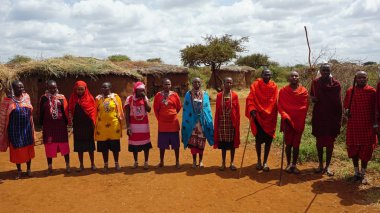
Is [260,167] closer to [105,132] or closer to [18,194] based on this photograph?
[105,132]

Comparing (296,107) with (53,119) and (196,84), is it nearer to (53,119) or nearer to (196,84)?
(196,84)

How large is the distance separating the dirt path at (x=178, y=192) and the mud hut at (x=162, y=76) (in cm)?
1090

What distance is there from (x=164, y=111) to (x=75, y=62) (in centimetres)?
619

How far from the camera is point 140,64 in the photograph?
18734 mm

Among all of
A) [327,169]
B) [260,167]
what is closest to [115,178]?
[260,167]

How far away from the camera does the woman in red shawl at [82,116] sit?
607 centimetres

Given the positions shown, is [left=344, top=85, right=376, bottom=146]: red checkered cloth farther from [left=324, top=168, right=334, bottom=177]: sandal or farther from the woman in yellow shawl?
the woman in yellow shawl

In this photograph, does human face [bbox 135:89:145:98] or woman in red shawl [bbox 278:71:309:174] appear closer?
woman in red shawl [bbox 278:71:309:174]

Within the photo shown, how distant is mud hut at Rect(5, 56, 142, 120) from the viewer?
34.0 feet

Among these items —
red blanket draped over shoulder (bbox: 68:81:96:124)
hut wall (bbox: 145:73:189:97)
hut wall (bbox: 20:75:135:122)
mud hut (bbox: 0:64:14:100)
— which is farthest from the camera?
hut wall (bbox: 145:73:189:97)

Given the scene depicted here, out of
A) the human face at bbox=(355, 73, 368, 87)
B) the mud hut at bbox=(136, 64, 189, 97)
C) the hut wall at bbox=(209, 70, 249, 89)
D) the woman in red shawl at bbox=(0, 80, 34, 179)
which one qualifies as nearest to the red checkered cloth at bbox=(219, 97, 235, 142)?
the human face at bbox=(355, 73, 368, 87)

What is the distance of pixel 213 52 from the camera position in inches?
844

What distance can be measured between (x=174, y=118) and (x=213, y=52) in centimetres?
1565

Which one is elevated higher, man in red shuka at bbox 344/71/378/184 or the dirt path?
man in red shuka at bbox 344/71/378/184
